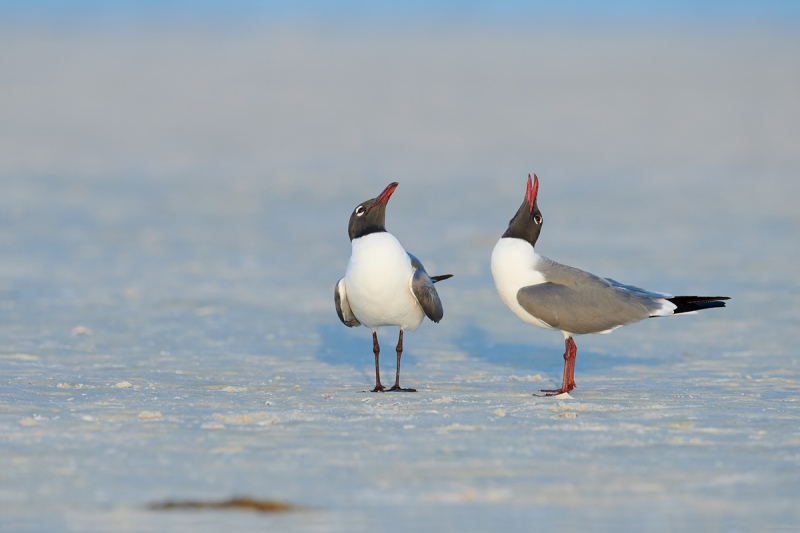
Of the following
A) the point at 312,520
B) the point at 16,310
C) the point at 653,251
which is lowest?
the point at 312,520

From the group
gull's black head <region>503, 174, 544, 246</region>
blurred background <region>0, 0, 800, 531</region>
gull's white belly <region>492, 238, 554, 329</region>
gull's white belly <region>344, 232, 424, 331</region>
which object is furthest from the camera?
gull's black head <region>503, 174, 544, 246</region>

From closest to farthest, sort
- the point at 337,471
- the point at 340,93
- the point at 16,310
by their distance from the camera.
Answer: the point at 337,471, the point at 16,310, the point at 340,93

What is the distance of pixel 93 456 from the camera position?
5.77 meters

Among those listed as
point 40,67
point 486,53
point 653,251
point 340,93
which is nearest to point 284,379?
point 653,251

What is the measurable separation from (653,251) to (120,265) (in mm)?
6386

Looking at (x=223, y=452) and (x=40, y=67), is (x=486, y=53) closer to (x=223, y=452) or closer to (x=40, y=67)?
(x=40, y=67)

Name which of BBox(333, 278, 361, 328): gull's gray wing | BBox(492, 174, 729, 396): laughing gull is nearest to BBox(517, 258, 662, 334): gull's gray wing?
BBox(492, 174, 729, 396): laughing gull

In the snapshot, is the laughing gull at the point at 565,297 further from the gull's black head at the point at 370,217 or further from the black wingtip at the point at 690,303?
the gull's black head at the point at 370,217

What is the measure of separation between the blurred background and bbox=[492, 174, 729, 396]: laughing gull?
486mm

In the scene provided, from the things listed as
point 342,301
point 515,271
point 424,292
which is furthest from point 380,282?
point 515,271

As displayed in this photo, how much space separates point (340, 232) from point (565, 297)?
9.61m

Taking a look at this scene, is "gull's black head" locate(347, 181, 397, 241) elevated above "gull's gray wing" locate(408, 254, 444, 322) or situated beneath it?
elevated above

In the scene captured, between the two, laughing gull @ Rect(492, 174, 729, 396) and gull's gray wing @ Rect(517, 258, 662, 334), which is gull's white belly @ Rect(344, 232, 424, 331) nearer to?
laughing gull @ Rect(492, 174, 729, 396)

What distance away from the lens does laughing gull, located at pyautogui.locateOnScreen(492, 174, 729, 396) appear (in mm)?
7973
